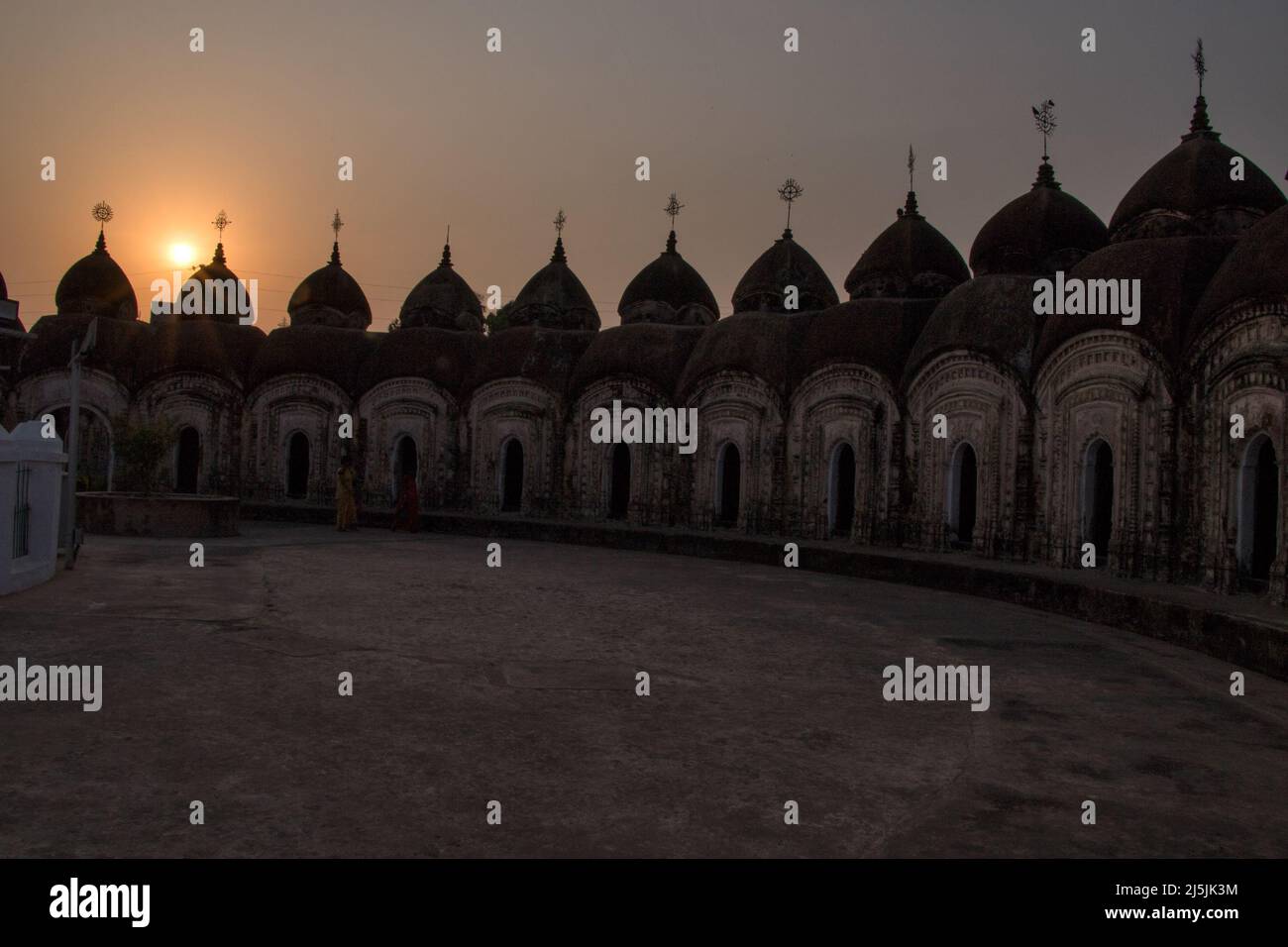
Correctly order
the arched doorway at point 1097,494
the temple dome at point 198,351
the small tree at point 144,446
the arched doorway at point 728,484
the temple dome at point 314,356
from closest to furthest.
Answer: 1. the arched doorway at point 1097,494
2. the small tree at point 144,446
3. the arched doorway at point 728,484
4. the temple dome at point 314,356
5. the temple dome at point 198,351

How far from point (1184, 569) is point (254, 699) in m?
11.2

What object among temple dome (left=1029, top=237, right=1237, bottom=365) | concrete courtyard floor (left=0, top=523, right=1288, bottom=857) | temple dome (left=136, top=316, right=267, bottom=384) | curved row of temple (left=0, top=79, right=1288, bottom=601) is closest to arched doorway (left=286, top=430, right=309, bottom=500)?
curved row of temple (left=0, top=79, right=1288, bottom=601)

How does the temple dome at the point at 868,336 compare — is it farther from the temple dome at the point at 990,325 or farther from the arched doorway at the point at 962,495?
the arched doorway at the point at 962,495

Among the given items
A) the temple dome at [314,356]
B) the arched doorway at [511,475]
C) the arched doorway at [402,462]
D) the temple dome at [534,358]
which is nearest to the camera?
the temple dome at [534,358]

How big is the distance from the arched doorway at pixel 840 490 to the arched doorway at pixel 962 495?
233 centimetres

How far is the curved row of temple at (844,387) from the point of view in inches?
474

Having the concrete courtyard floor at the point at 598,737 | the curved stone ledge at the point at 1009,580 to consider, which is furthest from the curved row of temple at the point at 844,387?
the concrete courtyard floor at the point at 598,737

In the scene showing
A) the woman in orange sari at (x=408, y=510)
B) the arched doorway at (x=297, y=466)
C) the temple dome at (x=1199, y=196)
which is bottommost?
the woman in orange sari at (x=408, y=510)

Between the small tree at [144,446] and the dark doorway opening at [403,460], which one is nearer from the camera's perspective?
the small tree at [144,446]

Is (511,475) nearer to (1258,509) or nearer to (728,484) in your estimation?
(728,484)

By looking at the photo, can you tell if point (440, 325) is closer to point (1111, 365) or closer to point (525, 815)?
point (1111, 365)

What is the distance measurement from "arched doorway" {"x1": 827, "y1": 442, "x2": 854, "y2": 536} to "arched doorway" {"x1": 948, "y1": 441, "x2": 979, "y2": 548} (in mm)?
2326

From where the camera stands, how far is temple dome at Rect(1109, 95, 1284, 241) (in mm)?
14180

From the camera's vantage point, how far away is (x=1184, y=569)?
12.1m
